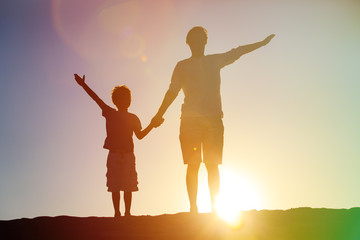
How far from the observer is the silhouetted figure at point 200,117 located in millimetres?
8156

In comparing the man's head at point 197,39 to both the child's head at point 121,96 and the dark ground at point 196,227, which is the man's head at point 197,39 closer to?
the child's head at point 121,96

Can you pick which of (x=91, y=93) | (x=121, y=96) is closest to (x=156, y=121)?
(x=121, y=96)

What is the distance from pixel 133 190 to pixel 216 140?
2332mm

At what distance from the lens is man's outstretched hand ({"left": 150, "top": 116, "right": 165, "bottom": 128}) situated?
30.3 ft

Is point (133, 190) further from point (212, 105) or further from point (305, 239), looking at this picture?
point (305, 239)

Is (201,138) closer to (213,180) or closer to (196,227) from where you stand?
(213,180)

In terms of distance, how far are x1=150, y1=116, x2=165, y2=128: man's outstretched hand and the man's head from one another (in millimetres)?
1531

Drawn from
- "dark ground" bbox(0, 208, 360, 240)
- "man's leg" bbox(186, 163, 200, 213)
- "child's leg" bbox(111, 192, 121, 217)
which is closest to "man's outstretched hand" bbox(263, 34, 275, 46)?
"man's leg" bbox(186, 163, 200, 213)

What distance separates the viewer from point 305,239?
20.3ft

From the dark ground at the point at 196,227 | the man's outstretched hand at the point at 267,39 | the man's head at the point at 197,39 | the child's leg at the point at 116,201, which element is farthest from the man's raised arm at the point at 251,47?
the child's leg at the point at 116,201

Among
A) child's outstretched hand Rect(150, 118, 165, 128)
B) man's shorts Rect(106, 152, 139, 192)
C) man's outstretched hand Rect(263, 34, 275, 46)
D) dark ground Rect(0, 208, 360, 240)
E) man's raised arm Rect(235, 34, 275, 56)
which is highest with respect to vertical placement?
man's outstretched hand Rect(263, 34, 275, 46)

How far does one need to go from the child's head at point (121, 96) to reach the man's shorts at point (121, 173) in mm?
1021

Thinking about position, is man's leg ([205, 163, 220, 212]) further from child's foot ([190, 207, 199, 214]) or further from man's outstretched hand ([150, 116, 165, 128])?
man's outstretched hand ([150, 116, 165, 128])

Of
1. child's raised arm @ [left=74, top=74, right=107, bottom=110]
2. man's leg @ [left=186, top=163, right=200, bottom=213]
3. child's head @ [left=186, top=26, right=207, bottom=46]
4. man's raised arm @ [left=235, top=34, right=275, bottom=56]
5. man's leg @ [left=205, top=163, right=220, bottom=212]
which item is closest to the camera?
man's leg @ [left=205, top=163, right=220, bottom=212]
